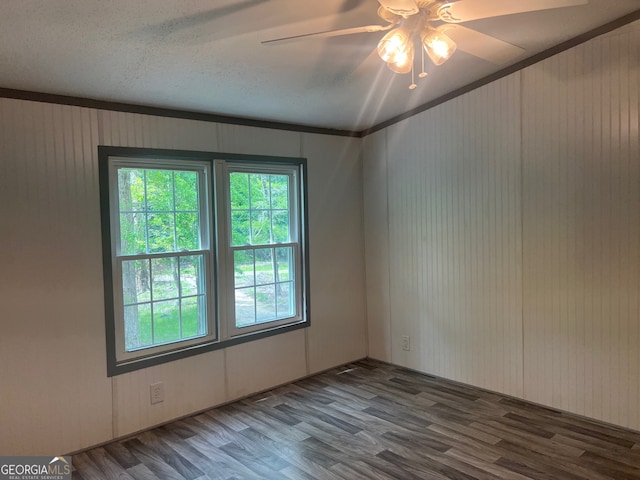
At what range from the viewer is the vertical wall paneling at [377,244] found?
4398 mm

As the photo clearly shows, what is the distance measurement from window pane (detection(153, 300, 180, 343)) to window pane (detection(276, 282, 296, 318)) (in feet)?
3.09

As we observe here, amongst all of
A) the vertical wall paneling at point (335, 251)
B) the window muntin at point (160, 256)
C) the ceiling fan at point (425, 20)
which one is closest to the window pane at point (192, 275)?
the window muntin at point (160, 256)

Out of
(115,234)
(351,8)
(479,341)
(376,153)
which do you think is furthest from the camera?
(376,153)

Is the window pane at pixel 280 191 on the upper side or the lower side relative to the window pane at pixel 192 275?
upper

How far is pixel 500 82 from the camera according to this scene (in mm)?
3445

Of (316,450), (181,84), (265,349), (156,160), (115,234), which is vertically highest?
(181,84)

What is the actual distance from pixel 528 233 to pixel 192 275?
2549mm

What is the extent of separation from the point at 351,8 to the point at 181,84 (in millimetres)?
1238

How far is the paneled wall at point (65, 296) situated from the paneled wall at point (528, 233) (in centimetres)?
168

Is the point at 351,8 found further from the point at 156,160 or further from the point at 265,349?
the point at 265,349

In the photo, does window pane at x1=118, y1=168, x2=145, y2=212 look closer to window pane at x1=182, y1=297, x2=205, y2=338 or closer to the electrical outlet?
window pane at x1=182, y1=297, x2=205, y2=338

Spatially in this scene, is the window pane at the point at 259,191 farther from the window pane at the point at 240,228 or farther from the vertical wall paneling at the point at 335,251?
the vertical wall paneling at the point at 335,251

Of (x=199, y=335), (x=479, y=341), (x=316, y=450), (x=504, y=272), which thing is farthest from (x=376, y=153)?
(x=316, y=450)

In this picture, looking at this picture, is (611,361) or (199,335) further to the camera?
(199,335)
